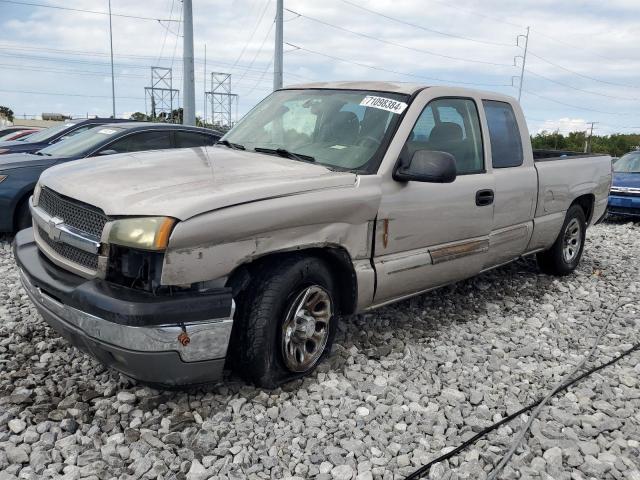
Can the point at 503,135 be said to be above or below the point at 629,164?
above

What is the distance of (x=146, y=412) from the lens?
2.97 meters

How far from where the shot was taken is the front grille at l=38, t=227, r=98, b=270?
2801 mm

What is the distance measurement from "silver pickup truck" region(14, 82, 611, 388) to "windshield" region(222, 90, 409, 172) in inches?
0.5

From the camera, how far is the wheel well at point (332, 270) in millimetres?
2928

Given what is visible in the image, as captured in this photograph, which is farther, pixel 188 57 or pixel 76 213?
pixel 188 57

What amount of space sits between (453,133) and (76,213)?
2.68 metres

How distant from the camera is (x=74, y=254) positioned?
292 cm

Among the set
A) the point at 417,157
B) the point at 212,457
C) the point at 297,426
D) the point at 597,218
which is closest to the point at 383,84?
the point at 417,157

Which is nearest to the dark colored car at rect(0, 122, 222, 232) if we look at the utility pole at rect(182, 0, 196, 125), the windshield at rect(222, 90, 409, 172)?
the windshield at rect(222, 90, 409, 172)

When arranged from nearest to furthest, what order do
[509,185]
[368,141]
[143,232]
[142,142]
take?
[143,232] → [368,141] → [509,185] → [142,142]

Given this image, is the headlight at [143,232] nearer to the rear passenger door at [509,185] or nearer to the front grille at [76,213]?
the front grille at [76,213]

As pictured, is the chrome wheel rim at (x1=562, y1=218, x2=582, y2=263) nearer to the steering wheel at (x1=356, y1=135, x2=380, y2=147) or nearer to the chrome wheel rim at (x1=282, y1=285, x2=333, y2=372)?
the steering wheel at (x1=356, y1=135, x2=380, y2=147)

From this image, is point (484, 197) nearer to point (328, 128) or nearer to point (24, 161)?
point (328, 128)

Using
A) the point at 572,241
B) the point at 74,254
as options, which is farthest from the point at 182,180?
the point at 572,241
